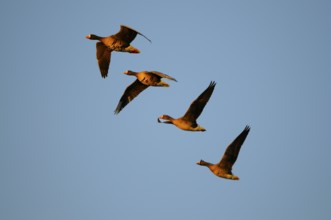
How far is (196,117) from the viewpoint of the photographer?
100 feet

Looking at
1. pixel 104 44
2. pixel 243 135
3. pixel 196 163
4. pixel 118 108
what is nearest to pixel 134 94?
pixel 118 108

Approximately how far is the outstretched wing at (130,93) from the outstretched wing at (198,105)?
6.03 m

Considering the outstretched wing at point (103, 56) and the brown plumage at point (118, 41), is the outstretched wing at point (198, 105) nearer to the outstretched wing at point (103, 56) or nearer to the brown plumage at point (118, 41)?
the brown plumage at point (118, 41)

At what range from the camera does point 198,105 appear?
98.4 ft

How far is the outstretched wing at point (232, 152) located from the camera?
30016mm

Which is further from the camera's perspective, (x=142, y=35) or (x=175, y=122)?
(x=175, y=122)

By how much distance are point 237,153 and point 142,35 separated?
7356 mm

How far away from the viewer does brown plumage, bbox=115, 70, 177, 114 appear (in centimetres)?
3170

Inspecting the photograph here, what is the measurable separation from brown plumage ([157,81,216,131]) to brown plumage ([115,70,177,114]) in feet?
6.23

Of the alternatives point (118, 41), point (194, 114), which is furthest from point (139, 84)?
point (194, 114)

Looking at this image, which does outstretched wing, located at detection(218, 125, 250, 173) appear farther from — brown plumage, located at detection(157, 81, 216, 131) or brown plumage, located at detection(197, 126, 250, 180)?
brown plumage, located at detection(157, 81, 216, 131)

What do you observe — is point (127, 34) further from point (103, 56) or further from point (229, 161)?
point (229, 161)

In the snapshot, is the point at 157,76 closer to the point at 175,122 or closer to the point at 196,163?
the point at 175,122

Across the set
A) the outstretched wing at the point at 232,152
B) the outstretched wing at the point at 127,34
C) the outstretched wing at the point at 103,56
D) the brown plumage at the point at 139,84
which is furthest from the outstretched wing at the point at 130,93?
the outstretched wing at the point at 232,152
